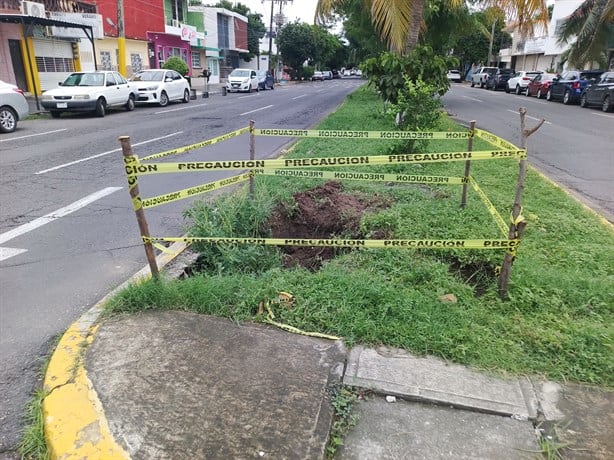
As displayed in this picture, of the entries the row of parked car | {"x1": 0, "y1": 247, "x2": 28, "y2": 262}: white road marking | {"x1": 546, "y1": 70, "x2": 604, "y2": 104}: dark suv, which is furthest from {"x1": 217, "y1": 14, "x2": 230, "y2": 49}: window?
{"x1": 0, "y1": 247, "x2": 28, "y2": 262}: white road marking

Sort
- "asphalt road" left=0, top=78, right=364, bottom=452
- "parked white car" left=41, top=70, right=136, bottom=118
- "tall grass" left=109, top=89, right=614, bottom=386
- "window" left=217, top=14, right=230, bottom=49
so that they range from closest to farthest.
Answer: "tall grass" left=109, top=89, right=614, bottom=386 < "asphalt road" left=0, top=78, right=364, bottom=452 < "parked white car" left=41, top=70, right=136, bottom=118 < "window" left=217, top=14, right=230, bottom=49

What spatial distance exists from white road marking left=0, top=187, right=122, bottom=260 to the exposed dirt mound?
277cm

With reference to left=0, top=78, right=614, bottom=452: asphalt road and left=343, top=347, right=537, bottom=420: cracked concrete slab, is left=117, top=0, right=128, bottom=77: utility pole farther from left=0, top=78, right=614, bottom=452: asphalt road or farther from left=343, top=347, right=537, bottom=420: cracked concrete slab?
left=343, top=347, right=537, bottom=420: cracked concrete slab

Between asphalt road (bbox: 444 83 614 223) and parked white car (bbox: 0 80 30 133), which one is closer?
asphalt road (bbox: 444 83 614 223)

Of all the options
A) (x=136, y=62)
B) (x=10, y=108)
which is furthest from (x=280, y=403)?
(x=136, y=62)

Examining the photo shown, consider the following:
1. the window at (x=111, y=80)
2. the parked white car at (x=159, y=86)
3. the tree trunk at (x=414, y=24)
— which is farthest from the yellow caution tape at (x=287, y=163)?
the parked white car at (x=159, y=86)

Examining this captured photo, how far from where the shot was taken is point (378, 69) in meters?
10.2

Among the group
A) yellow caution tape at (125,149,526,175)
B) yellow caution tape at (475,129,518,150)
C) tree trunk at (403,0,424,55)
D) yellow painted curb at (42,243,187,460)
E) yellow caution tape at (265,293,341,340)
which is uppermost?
tree trunk at (403,0,424,55)

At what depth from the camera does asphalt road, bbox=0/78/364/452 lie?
137 inches

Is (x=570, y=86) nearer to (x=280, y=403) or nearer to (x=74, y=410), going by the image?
(x=280, y=403)

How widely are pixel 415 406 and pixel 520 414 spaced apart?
0.58 m

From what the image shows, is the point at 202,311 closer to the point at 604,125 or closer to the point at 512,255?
the point at 512,255

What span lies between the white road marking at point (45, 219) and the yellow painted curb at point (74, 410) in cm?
213

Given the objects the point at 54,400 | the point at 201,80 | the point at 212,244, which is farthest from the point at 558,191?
the point at 201,80
